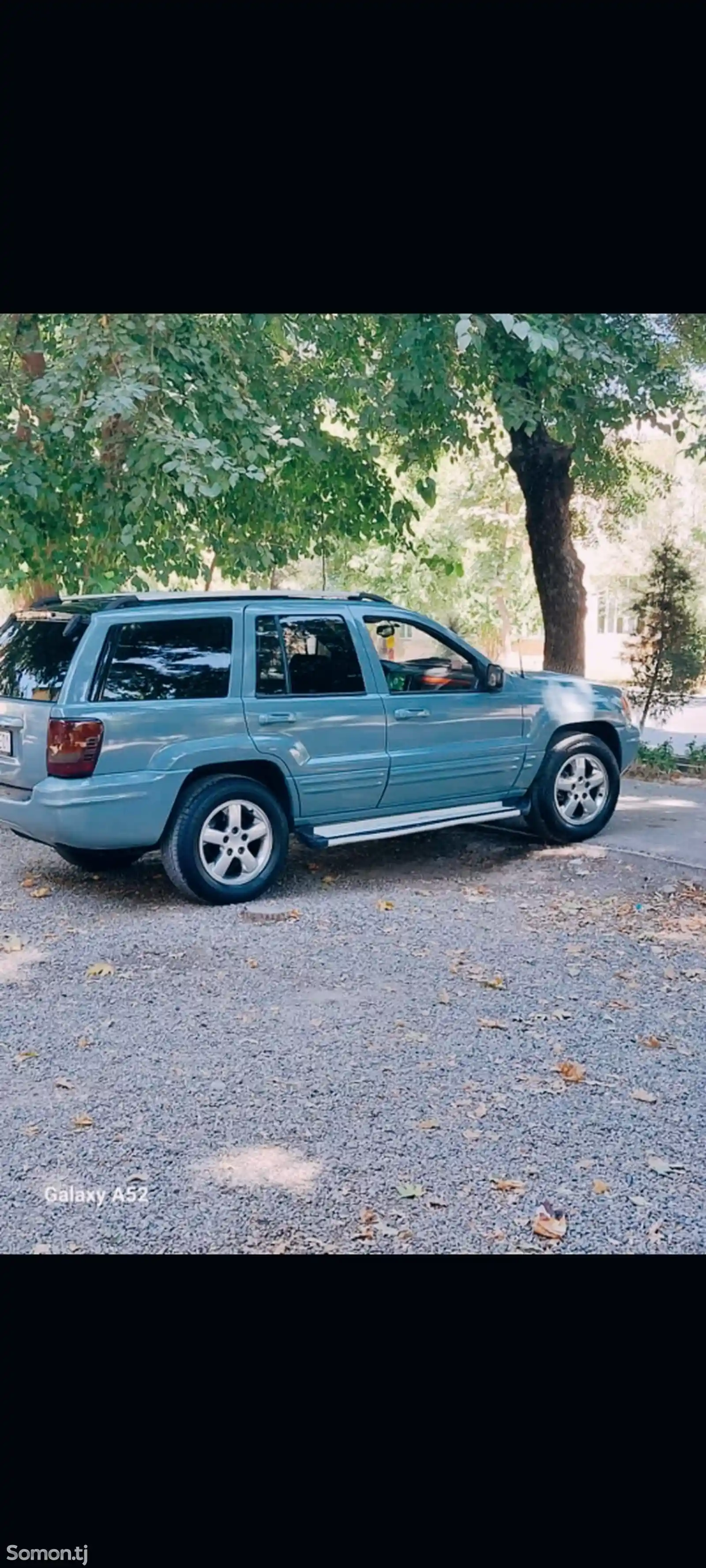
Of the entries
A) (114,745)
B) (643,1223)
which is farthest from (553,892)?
(643,1223)

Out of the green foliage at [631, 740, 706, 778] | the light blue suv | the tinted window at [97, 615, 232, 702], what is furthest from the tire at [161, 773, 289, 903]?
the green foliage at [631, 740, 706, 778]

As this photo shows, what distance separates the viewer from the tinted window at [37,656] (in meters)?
5.98

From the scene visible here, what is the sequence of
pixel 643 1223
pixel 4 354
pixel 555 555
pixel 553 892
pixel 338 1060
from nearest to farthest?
pixel 643 1223 → pixel 338 1060 → pixel 553 892 → pixel 4 354 → pixel 555 555

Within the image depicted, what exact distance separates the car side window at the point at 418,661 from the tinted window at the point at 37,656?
69.2 inches

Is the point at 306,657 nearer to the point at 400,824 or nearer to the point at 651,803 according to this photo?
the point at 400,824

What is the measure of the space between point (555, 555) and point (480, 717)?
5.29m

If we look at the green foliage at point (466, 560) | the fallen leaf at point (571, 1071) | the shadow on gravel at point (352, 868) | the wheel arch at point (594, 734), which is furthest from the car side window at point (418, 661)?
the green foliage at point (466, 560)

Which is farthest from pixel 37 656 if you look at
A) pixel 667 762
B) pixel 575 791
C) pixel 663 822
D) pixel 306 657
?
pixel 667 762

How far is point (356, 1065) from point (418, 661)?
355 centimetres

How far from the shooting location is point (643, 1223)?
3.11 m

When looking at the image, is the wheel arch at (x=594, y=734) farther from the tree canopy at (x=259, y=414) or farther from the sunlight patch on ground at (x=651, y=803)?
the tree canopy at (x=259, y=414)

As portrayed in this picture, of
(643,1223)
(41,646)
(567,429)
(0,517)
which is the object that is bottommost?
(643,1223)

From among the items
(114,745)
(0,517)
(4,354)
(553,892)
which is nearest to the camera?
(114,745)
